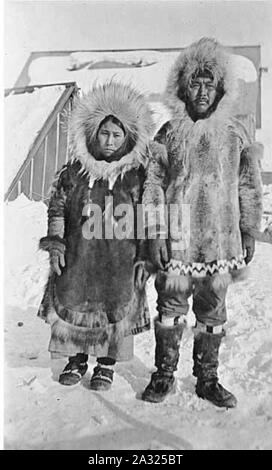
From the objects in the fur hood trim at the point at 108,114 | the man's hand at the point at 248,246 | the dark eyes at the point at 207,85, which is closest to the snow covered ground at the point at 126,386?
the man's hand at the point at 248,246

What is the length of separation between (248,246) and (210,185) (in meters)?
0.23

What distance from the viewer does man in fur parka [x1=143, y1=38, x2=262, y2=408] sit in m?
2.01

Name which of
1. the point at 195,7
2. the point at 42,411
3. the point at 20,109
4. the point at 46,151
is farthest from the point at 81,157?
the point at 42,411

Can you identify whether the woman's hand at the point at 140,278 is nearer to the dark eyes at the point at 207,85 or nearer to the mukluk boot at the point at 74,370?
the mukluk boot at the point at 74,370

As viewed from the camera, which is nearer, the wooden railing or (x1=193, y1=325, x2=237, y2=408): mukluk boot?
(x1=193, y1=325, x2=237, y2=408): mukluk boot

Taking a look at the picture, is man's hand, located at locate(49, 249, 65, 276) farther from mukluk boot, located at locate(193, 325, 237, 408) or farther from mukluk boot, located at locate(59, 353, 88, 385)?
mukluk boot, located at locate(193, 325, 237, 408)

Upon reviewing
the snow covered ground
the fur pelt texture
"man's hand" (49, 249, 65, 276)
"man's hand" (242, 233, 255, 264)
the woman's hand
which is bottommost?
the snow covered ground

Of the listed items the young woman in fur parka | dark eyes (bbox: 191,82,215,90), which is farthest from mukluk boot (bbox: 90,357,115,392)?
dark eyes (bbox: 191,82,215,90)

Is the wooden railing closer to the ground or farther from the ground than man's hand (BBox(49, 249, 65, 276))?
farther from the ground

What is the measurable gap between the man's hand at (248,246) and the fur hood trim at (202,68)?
38 cm

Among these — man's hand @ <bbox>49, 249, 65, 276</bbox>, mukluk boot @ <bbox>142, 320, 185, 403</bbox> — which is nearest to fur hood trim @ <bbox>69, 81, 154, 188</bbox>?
man's hand @ <bbox>49, 249, 65, 276</bbox>

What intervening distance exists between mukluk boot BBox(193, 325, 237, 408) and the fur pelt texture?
0.63 ft

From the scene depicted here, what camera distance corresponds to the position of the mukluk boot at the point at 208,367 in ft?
6.52

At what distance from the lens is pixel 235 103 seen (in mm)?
2039
